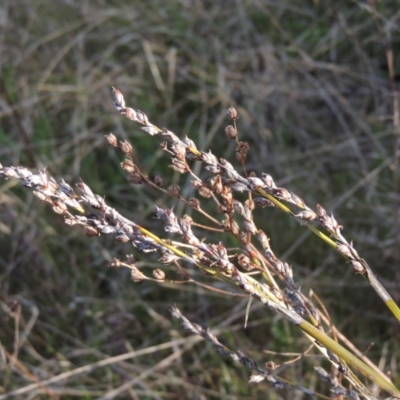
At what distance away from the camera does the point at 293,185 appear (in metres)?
2.90

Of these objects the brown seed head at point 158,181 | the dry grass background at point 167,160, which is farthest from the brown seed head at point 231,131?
the dry grass background at point 167,160

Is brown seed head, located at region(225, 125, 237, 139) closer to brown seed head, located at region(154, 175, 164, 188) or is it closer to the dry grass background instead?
brown seed head, located at region(154, 175, 164, 188)

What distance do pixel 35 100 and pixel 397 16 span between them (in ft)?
6.55

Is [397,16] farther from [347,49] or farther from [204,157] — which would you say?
[204,157]

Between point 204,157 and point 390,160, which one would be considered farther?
point 390,160

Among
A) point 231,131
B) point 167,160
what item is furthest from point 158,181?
point 167,160

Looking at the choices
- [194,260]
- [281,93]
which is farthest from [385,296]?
[281,93]

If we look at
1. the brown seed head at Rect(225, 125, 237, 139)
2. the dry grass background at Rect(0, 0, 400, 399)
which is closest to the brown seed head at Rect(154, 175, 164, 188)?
the brown seed head at Rect(225, 125, 237, 139)

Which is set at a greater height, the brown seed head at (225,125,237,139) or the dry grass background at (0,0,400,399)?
the brown seed head at (225,125,237,139)

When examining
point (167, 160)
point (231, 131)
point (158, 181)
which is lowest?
point (167, 160)

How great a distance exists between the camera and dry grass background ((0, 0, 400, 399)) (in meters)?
2.39

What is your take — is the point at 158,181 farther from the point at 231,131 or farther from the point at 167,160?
the point at 167,160

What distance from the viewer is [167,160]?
3.26m

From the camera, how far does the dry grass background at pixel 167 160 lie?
239 cm
